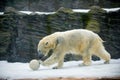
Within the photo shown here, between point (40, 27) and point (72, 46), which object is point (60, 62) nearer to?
point (72, 46)

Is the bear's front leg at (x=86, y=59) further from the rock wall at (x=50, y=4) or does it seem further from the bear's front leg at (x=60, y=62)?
the rock wall at (x=50, y=4)

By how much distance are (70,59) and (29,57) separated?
36 centimetres

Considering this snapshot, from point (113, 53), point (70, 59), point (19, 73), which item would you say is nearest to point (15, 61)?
point (19, 73)

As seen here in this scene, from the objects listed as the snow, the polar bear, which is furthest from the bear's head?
the snow

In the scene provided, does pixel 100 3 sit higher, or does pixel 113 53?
pixel 100 3

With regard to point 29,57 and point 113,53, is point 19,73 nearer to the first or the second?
point 29,57

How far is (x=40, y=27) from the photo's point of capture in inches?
231

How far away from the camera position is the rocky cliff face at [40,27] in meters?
5.82

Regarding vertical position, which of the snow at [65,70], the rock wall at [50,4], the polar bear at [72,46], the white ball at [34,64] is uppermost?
the rock wall at [50,4]

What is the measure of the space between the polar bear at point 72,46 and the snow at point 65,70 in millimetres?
51

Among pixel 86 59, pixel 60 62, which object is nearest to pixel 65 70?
pixel 60 62

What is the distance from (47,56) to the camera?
5.80 meters

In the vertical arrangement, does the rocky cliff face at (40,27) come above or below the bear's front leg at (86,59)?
above

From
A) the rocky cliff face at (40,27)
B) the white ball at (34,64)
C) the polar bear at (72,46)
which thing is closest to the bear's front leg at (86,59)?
the polar bear at (72,46)
